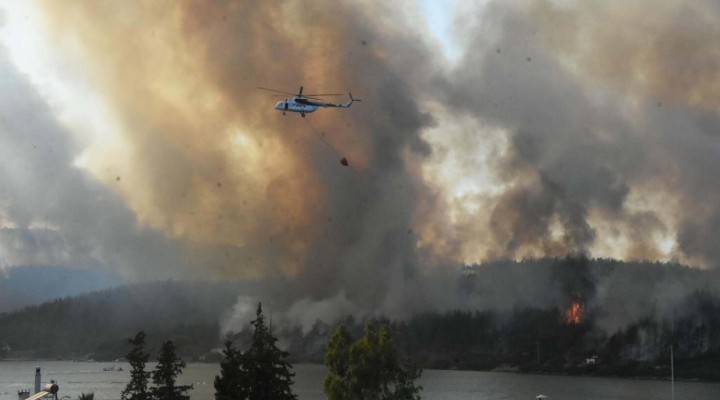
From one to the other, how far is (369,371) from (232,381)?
31.3 metres

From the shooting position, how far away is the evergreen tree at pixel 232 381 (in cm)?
7119

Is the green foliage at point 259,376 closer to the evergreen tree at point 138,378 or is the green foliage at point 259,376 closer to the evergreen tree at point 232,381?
the evergreen tree at point 232,381

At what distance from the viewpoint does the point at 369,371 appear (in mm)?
100750

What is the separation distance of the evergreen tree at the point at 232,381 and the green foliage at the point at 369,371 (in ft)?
91.4

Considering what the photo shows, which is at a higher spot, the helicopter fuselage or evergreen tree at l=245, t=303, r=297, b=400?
the helicopter fuselage

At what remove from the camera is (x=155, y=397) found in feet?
289

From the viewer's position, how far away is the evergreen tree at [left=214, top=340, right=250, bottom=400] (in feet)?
234

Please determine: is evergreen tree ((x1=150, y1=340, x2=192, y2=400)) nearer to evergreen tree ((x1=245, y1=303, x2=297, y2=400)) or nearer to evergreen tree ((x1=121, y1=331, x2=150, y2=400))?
evergreen tree ((x1=121, y1=331, x2=150, y2=400))

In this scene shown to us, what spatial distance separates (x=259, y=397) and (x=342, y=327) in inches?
1356

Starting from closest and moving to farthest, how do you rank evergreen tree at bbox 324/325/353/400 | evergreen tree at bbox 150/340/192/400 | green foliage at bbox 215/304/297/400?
green foliage at bbox 215/304/297/400 → evergreen tree at bbox 150/340/192/400 → evergreen tree at bbox 324/325/353/400

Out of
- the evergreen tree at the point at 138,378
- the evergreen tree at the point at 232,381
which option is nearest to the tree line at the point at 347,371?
the evergreen tree at the point at 138,378

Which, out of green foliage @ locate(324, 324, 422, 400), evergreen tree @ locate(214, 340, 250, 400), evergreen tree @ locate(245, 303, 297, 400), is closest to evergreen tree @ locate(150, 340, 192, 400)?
evergreen tree @ locate(214, 340, 250, 400)

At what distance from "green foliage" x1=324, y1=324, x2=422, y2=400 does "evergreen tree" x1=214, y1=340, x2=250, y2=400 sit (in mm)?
27855

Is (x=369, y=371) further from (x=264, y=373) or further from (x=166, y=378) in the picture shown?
(x=264, y=373)
